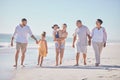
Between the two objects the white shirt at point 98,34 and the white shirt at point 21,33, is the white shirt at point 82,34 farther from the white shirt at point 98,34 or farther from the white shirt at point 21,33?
the white shirt at point 21,33

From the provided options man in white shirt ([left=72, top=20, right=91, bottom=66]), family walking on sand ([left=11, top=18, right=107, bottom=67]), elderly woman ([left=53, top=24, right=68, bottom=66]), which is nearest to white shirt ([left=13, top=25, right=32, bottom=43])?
family walking on sand ([left=11, top=18, right=107, bottom=67])

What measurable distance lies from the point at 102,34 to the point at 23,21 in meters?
2.76

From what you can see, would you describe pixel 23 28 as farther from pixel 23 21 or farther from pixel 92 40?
pixel 92 40

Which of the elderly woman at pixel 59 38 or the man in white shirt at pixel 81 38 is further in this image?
the elderly woman at pixel 59 38

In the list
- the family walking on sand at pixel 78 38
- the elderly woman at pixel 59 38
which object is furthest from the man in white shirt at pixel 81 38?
the elderly woman at pixel 59 38

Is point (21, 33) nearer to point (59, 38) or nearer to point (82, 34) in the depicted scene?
point (59, 38)

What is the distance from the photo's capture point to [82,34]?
38.6ft

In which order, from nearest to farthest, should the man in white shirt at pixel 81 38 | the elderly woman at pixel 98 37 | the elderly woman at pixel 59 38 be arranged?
the elderly woman at pixel 98 37
the man in white shirt at pixel 81 38
the elderly woman at pixel 59 38

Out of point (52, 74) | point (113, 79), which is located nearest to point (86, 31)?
point (52, 74)

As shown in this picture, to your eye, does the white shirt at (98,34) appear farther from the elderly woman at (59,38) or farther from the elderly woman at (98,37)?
the elderly woman at (59,38)

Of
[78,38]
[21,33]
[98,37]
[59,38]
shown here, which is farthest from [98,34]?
[21,33]

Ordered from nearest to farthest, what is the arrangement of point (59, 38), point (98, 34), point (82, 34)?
point (98, 34)
point (82, 34)
point (59, 38)

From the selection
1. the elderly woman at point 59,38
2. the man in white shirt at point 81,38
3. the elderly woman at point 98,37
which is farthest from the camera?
the elderly woman at point 59,38

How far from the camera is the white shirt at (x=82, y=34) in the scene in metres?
11.8
